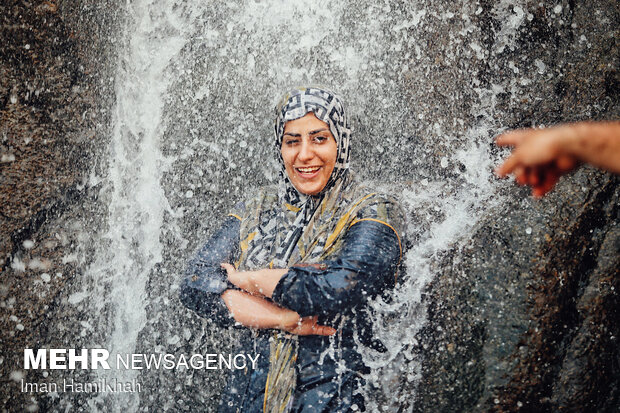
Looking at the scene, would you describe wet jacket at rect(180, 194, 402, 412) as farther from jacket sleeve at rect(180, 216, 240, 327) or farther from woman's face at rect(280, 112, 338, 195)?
woman's face at rect(280, 112, 338, 195)

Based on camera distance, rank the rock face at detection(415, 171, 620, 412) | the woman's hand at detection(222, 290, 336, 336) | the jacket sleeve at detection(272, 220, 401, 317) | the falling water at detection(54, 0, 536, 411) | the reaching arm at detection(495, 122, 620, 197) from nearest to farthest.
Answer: the reaching arm at detection(495, 122, 620, 197) → the jacket sleeve at detection(272, 220, 401, 317) → the woman's hand at detection(222, 290, 336, 336) → the rock face at detection(415, 171, 620, 412) → the falling water at detection(54, 0, 536, 411)

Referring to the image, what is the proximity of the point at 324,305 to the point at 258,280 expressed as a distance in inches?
12.6

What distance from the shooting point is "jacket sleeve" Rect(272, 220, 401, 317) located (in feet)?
6.93

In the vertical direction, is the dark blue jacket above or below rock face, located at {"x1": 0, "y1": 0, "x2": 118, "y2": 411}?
below

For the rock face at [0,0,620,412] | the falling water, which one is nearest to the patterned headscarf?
the rock face at [0,0,620,412]

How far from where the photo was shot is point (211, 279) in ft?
7.72

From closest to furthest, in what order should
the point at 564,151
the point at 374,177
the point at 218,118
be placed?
Result: the point at 564,151
the point at 374,177
the point at 218,118

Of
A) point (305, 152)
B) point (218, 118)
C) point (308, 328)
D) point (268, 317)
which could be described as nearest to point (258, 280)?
point (268, 317)

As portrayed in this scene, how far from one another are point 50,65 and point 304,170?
1822mm

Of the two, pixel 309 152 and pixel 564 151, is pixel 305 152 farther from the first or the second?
pixel 564 151

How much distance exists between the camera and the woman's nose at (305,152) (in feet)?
7.82

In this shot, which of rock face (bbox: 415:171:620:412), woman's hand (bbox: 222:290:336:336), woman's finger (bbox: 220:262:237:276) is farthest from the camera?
rock face (bbox: 415:171:620:412)

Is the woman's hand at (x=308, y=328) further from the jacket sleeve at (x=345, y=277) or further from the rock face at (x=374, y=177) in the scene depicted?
the rock face at (x=374, y=177)

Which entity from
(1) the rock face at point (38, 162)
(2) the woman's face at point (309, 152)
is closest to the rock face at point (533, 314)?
(2) the woman's face at point (309, 152)
